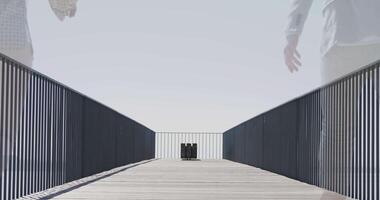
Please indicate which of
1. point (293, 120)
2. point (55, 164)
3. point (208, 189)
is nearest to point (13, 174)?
point (55, 164)

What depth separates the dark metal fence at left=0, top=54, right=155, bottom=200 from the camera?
7.19 meters

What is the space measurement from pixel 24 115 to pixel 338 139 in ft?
12.4

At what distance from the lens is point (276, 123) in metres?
15.8

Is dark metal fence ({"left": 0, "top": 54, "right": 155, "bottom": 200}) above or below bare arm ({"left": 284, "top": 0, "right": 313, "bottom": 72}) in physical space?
below

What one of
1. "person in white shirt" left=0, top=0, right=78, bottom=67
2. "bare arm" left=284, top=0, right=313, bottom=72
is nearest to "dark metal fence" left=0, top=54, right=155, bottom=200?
"person in white shirt" left=0, top=0, right=78, bottom=67

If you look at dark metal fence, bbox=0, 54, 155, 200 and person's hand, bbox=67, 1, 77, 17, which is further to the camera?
person's hand, bbox=67, 1, 77, 17

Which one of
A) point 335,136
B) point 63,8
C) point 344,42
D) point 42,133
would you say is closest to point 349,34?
point 344,42

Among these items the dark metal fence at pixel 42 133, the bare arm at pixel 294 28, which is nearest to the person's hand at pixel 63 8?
the dark metal fence at pixel 42 133

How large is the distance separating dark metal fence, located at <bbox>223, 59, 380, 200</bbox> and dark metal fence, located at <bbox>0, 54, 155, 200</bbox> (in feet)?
11.6

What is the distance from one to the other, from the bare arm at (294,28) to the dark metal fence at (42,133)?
3142 mm

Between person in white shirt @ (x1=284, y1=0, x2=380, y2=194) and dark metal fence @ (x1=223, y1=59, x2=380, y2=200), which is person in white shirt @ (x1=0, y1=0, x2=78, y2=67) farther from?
dark metal fence @ (x1=223, y1=59, x2=380, y2=200)

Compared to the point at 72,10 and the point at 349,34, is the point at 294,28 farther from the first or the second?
the point at 72,10

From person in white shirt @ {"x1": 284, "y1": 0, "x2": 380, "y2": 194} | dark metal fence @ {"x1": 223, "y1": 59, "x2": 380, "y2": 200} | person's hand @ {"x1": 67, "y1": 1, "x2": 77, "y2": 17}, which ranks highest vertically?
person's hand @ {"x1": 67, "y1": 1, "x2": 77, "y2": 17}

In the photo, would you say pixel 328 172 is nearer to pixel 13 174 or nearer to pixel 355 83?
pixel 355 83
